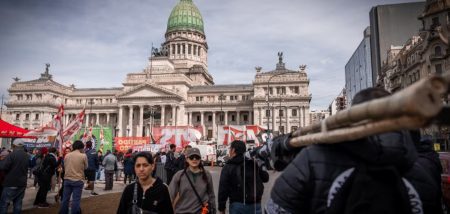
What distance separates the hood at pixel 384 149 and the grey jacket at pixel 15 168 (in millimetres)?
8401

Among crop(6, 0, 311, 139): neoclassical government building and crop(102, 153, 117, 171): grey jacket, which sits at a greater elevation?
crop(6, 0, 311, 139): neoclassical government building

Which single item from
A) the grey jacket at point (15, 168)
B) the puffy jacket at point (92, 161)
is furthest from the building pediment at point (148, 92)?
the grey jacket at point (15, 168)

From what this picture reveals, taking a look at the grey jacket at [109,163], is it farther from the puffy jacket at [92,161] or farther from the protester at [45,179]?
the protester at [45,179]

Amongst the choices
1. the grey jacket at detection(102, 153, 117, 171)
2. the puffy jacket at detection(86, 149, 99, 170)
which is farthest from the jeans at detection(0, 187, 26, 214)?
the grey jacket at detection(102, 153, 117, 171)

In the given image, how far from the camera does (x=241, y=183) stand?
527 cm

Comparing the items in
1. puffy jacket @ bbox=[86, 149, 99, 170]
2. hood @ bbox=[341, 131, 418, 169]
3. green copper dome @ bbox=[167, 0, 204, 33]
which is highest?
green copper dome @ bbox=[167, 0, 204, 33]

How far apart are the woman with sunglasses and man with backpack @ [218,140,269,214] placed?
27 centimetres

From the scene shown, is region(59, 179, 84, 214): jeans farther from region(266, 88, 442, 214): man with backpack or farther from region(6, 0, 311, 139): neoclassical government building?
region(6, 0, 311, 139): neoclassical government building

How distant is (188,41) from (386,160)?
276ft

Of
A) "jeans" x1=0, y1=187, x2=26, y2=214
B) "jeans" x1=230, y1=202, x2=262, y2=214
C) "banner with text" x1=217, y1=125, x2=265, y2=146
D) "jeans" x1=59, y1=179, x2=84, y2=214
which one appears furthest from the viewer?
"banner with text" x1=217, y1=125, x2=265, y2=146

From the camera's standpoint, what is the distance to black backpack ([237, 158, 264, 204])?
5.24 meters

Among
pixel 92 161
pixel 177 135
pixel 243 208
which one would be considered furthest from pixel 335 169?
pixel 177 135

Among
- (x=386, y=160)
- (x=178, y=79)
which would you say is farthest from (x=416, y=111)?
(x=178, y=79)

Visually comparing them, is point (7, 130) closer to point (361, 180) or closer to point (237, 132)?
point (237, 132)
